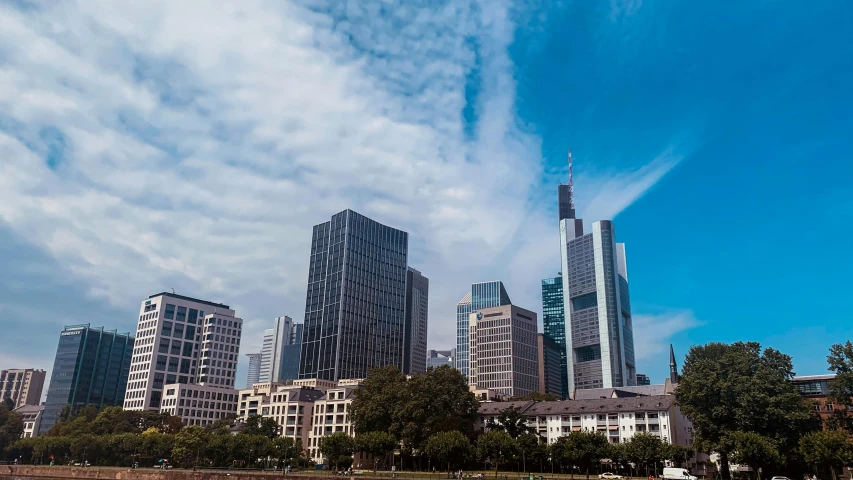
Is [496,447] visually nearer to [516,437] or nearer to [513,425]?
[516,437]

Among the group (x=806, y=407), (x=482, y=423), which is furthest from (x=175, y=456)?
(x=806, y=407)

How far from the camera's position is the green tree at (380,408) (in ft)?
383

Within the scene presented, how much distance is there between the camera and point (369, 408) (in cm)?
11931

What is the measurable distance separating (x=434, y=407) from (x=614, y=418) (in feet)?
124

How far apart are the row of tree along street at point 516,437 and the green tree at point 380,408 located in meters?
0.22

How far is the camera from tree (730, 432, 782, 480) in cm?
8381

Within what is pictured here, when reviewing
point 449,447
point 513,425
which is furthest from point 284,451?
point 513,425

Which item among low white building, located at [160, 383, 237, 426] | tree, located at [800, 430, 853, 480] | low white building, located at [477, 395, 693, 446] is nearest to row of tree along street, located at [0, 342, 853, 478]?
tree, located at [800, 430, 853, 480]

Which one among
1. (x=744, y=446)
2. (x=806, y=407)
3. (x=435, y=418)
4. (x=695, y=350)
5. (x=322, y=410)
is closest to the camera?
(x=744, y=446)

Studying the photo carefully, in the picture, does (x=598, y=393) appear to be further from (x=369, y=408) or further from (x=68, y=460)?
(x=68, y=460)

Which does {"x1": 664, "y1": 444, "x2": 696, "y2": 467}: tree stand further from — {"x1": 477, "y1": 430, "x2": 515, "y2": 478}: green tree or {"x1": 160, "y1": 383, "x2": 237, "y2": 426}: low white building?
{"x1": 160, "y1": 383, "x2": 237, "y2": 426}: low white building

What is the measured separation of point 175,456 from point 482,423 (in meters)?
64.8

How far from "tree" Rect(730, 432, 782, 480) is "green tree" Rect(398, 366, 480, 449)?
48.8m

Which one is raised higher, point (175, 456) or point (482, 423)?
point (482, 423)
